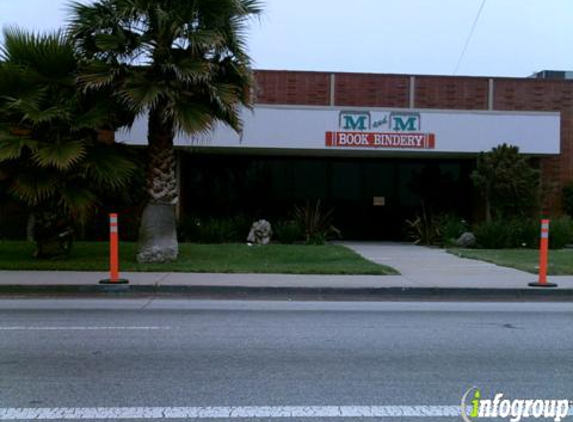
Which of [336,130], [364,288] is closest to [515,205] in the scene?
[336,130]

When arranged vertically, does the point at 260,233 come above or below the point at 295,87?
below

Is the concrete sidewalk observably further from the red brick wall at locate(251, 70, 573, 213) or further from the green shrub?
the red brick wall at locate(251, 70, 573, 213)

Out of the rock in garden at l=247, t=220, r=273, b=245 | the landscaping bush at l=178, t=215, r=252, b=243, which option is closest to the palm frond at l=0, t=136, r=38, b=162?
the landscaping bush at l=178, t=215, r=252, b=243

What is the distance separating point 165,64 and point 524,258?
34.6 ft

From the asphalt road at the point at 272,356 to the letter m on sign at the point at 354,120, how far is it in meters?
11.3

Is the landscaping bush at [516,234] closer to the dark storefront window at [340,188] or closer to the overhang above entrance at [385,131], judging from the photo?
the overhang above entrance at [385,131]

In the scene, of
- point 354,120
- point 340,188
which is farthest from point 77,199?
point 340,188

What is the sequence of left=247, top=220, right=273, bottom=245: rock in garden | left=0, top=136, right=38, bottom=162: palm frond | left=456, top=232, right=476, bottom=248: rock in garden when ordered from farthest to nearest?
left=247, top=220, right=273, bottom=245: rock in garden, left=456, top=232, right=476, bottom=248: rock in garden, left=0, top=136, right=38, bottom=162: palm frond

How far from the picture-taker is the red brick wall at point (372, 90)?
22.5m

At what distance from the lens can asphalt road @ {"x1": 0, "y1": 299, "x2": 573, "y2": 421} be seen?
16.6 ft

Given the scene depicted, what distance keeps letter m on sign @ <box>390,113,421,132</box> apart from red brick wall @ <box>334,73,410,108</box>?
2.50m

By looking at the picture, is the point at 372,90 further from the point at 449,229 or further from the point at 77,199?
the point at 77,199

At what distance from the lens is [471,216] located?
23641 mm

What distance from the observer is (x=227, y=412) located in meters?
4.68
